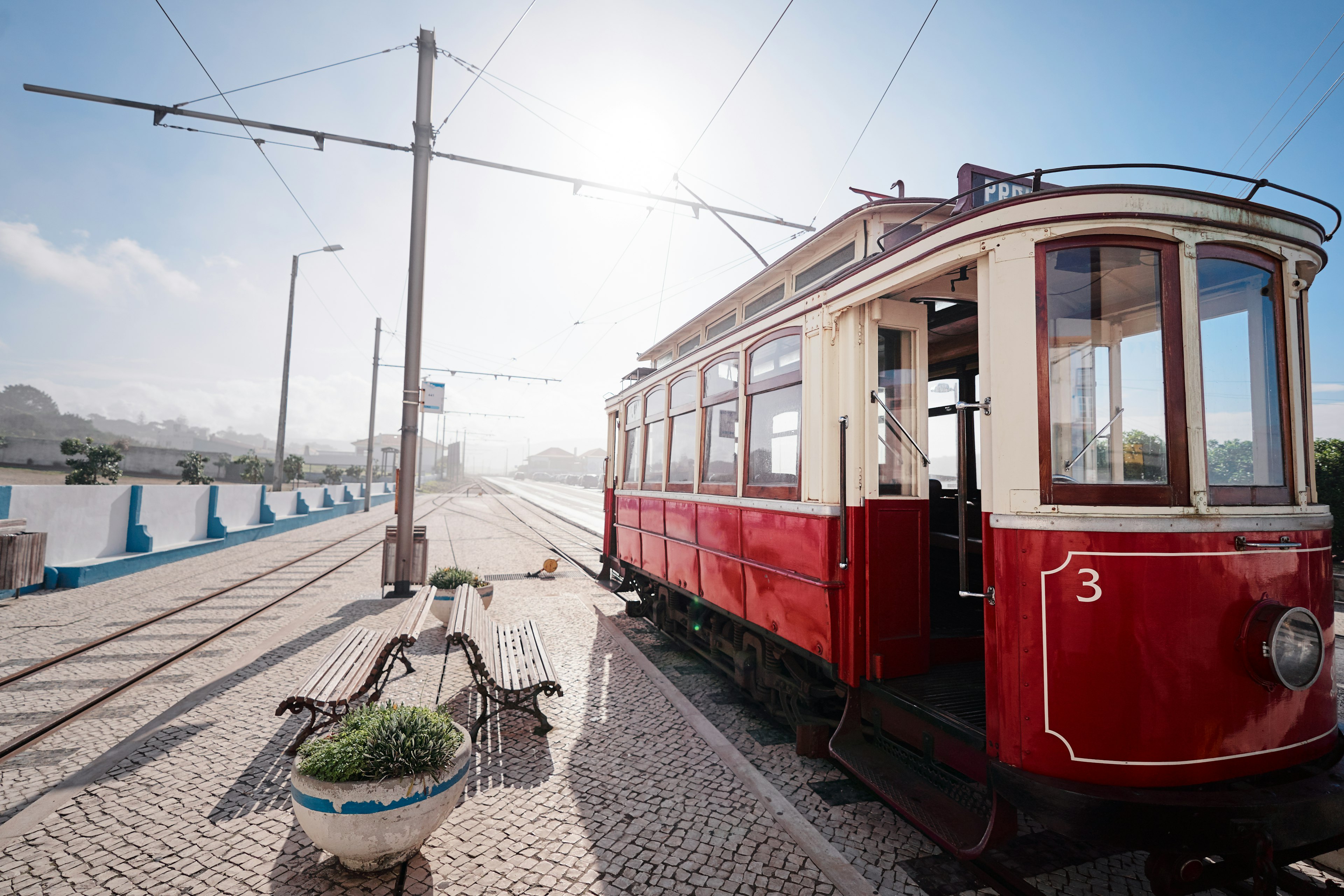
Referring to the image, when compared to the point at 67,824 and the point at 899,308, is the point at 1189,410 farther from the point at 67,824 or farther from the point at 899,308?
the point at 67,824

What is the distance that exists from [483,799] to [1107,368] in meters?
4.22

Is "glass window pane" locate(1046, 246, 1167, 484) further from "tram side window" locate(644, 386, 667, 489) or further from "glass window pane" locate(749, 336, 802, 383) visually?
"tram side window" locate(644, 386, 667, 489)

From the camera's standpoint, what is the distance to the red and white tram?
2.50m

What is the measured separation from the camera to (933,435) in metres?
5.11

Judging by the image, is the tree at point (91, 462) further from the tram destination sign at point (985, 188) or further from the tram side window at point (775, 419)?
the tram destination sign at point (985, 188)

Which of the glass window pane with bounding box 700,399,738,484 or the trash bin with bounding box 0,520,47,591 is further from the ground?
the glass window pane with bounding box 700,399,738,484

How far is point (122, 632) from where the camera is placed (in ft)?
22.5

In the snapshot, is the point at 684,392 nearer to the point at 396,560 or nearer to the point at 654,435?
the point at 654,435

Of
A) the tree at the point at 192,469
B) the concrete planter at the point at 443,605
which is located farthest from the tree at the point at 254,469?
the concrete planter at the point at 443,605

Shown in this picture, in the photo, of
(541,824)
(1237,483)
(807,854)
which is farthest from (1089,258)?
(541,824)

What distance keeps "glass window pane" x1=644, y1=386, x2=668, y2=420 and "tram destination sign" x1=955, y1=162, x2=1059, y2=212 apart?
3858 millimetres

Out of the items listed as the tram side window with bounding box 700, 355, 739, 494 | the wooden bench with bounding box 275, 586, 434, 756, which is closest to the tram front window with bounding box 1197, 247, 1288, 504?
the tram side window with bounding box 700, 355, 739, 494

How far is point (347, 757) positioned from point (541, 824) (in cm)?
115

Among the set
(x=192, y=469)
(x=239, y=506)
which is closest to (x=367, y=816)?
(x=239, y=506)
